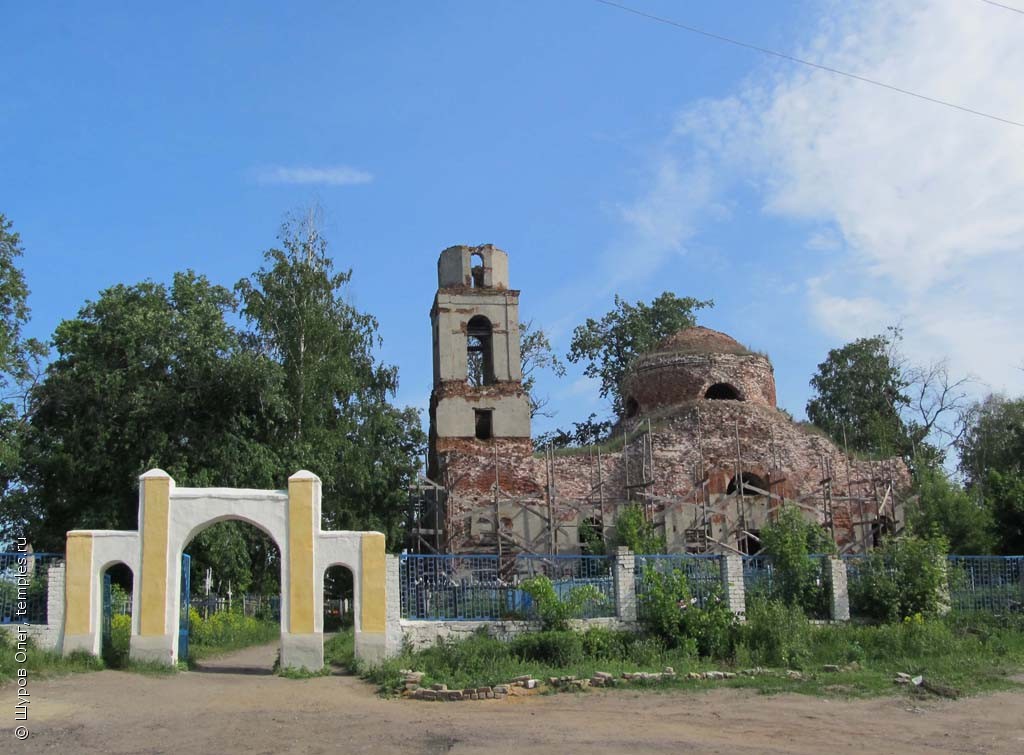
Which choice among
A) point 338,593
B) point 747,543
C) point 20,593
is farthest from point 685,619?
point 338,593

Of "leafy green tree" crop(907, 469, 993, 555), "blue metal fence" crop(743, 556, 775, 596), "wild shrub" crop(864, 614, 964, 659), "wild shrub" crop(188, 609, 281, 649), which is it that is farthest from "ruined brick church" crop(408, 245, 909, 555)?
Answer: "wild shrub" crop(864, 614, 964, 659)

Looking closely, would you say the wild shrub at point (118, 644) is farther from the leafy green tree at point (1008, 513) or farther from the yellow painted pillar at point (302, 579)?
the leafy green tree at point (1008, 513)

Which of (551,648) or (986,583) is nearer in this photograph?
(551,648)

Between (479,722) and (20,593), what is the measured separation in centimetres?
650

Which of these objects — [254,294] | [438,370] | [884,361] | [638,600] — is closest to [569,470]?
[438,370]

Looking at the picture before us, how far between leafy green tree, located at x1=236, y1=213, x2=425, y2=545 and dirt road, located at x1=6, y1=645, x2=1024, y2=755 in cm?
1014

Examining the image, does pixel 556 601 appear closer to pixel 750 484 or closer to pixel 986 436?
pixel 750 484

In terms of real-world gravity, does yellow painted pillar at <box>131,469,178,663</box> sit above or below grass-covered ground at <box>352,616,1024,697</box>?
above

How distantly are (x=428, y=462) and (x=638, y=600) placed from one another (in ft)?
39.5

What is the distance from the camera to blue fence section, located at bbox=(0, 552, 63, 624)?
11.9m

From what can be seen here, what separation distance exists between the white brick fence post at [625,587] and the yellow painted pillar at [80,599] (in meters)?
6.34

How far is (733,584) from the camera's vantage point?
42.5 feet

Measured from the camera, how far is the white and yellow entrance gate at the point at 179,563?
11.7 m

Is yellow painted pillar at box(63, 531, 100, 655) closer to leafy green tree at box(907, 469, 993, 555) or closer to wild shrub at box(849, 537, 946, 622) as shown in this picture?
wild shrub at box(849, 537, 946, 622)
